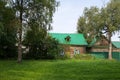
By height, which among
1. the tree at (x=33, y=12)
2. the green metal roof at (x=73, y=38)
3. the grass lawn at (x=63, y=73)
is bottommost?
the grass lawn at (x=63, y=73)

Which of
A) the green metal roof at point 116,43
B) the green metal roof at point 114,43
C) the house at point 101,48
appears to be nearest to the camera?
the house at point 101,48

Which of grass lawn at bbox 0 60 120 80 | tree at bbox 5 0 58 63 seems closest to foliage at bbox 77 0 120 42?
tree at bbox 5 0 58 63

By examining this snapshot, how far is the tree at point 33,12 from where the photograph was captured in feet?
130

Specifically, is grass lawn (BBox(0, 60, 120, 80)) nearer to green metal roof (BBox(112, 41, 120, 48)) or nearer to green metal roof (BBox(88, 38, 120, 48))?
green metal roof (BBox(88, 38, 120, 48))

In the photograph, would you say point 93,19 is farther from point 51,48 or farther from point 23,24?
point 23,24

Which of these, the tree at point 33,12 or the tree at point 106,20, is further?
the tree at point 106,20

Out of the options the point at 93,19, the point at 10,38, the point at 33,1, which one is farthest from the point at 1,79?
the point at 93,19

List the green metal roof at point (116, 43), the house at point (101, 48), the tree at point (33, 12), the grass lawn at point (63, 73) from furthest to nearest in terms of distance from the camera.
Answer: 1. the green metal roof at point (116, 43)
2. the house at point (101, 48)
3. the tree at point (33, 12)
4. the grass lawn at point (63, 73)

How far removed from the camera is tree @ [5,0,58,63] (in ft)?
130

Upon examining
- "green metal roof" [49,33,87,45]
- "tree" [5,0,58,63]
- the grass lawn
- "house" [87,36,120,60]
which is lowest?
the grass lawn

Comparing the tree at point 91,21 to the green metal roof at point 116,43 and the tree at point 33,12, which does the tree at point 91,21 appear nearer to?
the green metal roof at point 116,43

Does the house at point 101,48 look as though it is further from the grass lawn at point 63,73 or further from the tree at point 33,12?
the grass lawn at point 63,73

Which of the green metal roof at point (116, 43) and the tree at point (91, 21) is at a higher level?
the tree at point (91, 21)

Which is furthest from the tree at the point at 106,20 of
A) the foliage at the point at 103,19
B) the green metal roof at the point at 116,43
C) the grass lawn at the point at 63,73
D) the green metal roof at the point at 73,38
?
the grass lawn at the point at 63,73
